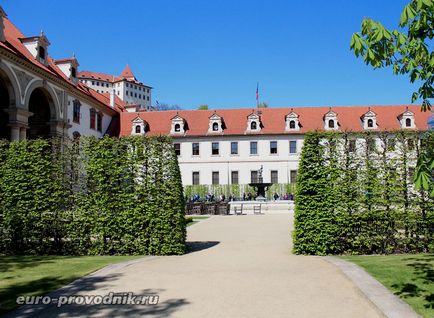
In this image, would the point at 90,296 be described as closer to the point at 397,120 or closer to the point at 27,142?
the point at 27,142

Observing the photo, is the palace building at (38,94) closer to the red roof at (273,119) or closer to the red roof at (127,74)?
the red roof at (273,119)

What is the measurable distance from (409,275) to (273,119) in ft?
145

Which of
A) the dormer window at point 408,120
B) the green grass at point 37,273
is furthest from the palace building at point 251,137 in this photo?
the green grass at point 37,273

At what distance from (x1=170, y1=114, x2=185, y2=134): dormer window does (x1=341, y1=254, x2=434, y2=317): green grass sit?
41147 mm

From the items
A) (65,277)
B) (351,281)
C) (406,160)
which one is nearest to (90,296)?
(65,277)

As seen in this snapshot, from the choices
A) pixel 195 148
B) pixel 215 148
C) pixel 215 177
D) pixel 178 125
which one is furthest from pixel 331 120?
pixel 178 125

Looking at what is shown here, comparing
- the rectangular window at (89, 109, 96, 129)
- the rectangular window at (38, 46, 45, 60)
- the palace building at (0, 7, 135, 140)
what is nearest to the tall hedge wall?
the palace building at (0, 7, 135, 140)

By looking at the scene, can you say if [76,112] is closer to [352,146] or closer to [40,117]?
[40,117]

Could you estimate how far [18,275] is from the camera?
8.44m

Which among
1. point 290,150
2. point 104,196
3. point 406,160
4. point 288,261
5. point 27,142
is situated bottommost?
point 288,261

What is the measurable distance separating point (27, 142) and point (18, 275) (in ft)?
18.7

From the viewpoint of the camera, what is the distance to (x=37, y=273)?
28.4 ft

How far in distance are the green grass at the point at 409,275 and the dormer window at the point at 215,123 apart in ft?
132

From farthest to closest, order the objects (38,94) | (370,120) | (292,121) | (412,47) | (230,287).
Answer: (292,121) < (370,120) < (38,94) < (230,287) < (412,47)
